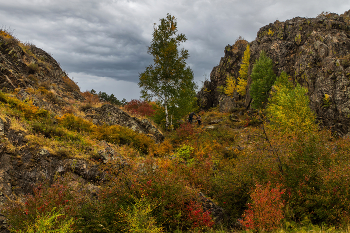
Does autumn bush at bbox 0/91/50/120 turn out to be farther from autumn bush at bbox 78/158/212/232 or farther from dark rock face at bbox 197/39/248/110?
dark rock face at bbox 197/39/248/110

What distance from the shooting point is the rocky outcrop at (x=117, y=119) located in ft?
49.4

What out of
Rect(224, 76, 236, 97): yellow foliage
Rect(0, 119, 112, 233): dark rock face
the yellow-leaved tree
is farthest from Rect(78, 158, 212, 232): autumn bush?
Rect(224, 76, 236, 97): yellow foliage

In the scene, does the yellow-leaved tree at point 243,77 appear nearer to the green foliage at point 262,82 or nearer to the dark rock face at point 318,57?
the dark rock face at point 318,57

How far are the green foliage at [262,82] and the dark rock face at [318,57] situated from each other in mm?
1968

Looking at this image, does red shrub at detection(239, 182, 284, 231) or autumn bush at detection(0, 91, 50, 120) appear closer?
red shrub at detection(239, 182, 284, 231)

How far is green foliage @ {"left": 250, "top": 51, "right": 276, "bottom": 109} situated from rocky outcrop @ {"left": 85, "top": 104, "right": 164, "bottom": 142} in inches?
848

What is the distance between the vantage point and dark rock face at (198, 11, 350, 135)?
18.0 meters

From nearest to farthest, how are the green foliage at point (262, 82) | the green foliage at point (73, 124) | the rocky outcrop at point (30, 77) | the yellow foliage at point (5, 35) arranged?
the green foliage at point (73, 124) < the rocky outcrop at point (30, 77) < the yellow foliage at point (5, 35) < the green foliage at point (262, 82)

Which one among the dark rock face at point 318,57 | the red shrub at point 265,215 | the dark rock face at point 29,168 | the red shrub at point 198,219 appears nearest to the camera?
the red shrub at point 265,215

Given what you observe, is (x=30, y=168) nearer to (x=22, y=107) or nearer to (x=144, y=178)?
(x=144, y=178)

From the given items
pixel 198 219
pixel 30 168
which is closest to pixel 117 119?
pixel 30 168

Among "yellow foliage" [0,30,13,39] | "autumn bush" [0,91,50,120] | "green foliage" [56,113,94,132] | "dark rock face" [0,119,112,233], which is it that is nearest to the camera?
"dark rock face" [0,119,112,233]

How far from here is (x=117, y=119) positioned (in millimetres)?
15398

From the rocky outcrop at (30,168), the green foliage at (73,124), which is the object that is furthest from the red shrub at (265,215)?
the green foliage at (73,124)
